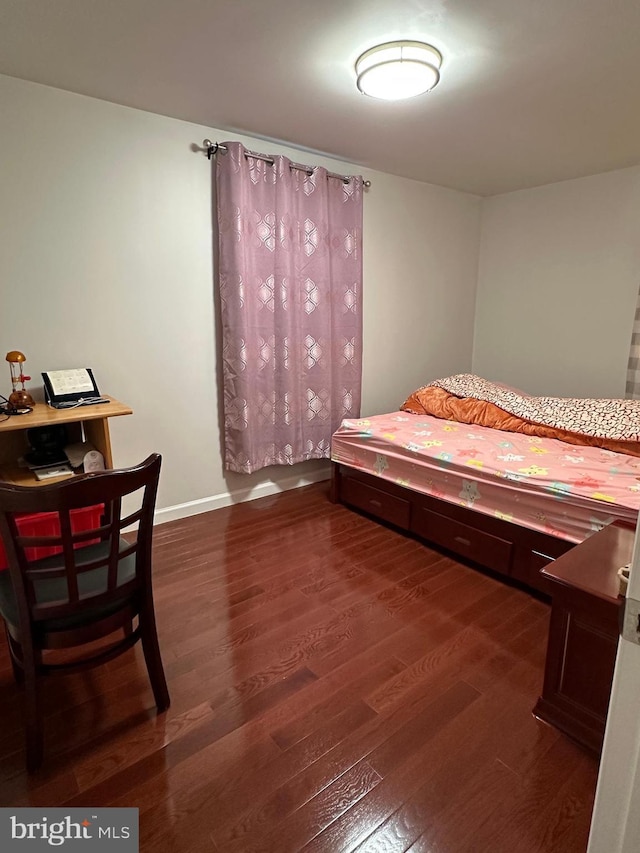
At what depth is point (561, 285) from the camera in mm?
4059

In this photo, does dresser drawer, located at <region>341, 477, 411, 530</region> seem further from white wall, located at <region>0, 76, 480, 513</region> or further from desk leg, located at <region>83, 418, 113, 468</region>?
desk leg, located at <region>83, 418, 113, 468</region>

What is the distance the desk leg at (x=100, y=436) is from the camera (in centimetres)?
229

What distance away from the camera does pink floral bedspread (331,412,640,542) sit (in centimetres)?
217

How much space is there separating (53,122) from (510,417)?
3.20 m

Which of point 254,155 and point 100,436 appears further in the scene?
point 254,155

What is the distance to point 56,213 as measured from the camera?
247cm

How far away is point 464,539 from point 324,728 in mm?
1357

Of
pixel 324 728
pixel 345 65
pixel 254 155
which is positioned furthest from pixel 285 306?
pixel 324 728

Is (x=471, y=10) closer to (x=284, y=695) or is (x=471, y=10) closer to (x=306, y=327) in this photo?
(x=306, y=327)

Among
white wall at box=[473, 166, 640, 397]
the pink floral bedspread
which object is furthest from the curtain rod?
white wall at box=[473, 166, 640, 397]

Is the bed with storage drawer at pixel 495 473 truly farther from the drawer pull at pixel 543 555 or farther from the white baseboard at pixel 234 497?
the white baseboard at pixel 234 497

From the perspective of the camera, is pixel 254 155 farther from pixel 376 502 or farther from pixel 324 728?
pixel 324 728

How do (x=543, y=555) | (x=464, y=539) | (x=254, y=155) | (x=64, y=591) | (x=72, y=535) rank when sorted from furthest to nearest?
1. (x=254, y=155)
2. (x=464, y=539)
3. (x=543, y=555)
4. (x=64, y=591)
5. (x=72, y=535)

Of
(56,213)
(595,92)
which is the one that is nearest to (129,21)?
(56,213)
